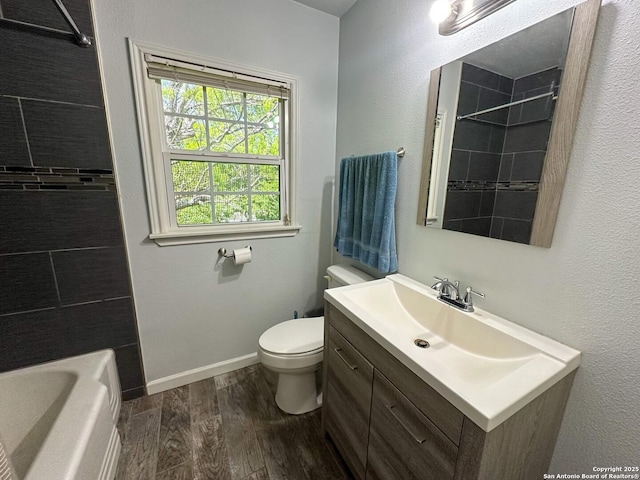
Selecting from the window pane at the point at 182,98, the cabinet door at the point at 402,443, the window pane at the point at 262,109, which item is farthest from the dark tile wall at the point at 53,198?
the cabinet door at the point at 402,443

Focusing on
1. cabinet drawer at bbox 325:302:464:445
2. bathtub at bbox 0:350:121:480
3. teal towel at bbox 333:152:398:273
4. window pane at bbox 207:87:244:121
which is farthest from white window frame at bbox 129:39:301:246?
cabinet drawer at bbox 325:302:464:445

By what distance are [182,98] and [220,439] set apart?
189cm

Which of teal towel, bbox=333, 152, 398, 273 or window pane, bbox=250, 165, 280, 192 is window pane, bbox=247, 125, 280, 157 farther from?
teal towel, bbox=333, 152, 398, 273

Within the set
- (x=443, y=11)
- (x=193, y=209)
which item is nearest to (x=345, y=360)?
(x=193, y=209)

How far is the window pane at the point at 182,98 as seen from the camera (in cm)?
144

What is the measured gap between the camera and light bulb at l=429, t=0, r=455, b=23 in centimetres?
98

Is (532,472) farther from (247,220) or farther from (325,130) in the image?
(325,130)

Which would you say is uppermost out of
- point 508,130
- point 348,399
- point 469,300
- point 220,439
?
point 508,130

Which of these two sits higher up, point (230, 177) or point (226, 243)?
point (230, 177)

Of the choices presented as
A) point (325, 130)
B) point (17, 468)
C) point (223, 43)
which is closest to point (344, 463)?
point (17, 468)

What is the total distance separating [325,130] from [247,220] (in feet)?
2.77

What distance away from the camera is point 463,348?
1.00 metres

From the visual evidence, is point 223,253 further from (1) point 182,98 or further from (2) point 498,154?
(2) point 498,154

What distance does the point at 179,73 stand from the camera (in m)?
1.41
